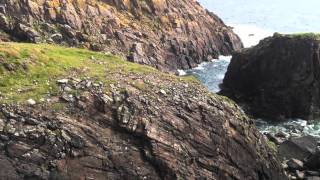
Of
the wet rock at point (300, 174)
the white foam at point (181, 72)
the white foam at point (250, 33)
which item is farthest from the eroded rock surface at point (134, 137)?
the white foam at point (250, 33)

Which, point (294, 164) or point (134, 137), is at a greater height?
point (134, 137)

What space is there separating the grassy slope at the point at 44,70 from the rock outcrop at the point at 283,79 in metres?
23.7

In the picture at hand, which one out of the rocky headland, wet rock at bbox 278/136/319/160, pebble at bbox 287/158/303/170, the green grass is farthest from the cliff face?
pebble at bbox 287/158/303/170

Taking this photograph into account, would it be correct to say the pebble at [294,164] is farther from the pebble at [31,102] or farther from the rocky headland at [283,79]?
the pebble at [31,102]

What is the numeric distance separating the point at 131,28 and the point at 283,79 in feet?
87.9

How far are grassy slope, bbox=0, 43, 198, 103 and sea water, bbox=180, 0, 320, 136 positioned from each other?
64.7ft

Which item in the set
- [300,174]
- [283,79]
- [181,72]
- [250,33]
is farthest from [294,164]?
[250,33]

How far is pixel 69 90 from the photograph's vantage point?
28.4 m

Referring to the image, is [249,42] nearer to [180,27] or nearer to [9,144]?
[180,27]

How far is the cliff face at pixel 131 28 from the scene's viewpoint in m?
64.6

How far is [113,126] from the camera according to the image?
27625 millimetres

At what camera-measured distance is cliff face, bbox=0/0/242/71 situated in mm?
64562

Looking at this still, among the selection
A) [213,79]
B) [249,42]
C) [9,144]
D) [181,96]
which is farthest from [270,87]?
[249,42]

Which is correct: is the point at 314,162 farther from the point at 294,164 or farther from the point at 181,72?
the point at 181,72
